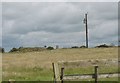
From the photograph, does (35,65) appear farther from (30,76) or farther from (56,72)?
(56,72)

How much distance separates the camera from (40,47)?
262 feet

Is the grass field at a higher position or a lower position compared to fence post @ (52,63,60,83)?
lower

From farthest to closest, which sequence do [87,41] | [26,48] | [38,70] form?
1. [87,41]
2. [26,48]
3. [38,70]

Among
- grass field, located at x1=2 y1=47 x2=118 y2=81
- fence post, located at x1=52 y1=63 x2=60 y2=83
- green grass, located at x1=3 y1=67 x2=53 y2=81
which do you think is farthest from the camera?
grass field, located at x1=2 y1=47 x2=118 y2=81

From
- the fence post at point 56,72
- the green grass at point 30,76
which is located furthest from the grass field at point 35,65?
the fence post at point 56,72

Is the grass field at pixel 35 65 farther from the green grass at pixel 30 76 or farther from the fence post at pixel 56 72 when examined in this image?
the fence post at pixel 56 72

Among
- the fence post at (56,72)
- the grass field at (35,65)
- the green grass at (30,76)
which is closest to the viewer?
the fence post at (56,72)

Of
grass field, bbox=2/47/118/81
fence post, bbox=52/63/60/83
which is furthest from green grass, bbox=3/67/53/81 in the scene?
fence post, bbox=52/63/60/83

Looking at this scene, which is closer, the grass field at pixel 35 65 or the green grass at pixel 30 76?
the green grass at pixel 30 76

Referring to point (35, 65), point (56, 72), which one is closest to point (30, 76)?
point (35, 65)

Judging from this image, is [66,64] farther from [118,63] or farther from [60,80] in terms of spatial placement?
[118,63]

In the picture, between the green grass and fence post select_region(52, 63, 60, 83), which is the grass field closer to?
the green grass

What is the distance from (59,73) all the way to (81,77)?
0.94 meters

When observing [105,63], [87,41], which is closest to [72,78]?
[105,63]
